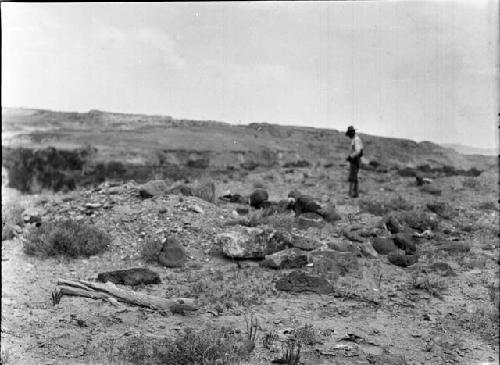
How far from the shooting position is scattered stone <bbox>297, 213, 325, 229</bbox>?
9.58 meters

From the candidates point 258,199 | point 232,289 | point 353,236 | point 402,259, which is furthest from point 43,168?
point 402,259

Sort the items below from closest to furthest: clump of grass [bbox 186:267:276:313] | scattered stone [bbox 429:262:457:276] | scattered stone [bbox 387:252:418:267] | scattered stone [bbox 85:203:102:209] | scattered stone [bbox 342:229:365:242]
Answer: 1. clump of grass [bbox 186:267:276:313]
2. scattered stone [bbox 429:262:457:276]
3. scattered stone [bbox 387:252:418:267]
4. scattered stone [bbox 342:229:365:242]
5. scattered stone [bbox 85:203:102:209]

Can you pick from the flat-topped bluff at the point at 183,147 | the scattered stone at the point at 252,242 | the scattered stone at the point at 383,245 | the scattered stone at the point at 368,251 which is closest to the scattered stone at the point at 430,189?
the scattered stone at the point at 383,245

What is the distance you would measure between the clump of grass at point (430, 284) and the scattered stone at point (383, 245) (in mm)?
1336

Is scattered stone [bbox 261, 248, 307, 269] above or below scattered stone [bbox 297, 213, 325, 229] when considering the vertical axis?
below

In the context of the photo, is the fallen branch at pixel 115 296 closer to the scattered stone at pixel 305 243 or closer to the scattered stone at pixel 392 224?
the scattered stone at pixel 305 243

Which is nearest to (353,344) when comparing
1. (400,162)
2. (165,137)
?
(165,137)

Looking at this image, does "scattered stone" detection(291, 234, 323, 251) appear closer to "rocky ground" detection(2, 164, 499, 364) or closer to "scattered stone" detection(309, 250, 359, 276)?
"rocky ground" detection(2, 164, 499, 364)

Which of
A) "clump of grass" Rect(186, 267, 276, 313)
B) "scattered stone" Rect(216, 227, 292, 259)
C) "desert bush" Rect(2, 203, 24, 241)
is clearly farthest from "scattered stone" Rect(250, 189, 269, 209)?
"desert bush" Rect(2, 203, 24, 241)

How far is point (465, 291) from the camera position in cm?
659

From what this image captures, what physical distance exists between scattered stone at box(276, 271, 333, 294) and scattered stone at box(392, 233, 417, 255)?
8.42 feet

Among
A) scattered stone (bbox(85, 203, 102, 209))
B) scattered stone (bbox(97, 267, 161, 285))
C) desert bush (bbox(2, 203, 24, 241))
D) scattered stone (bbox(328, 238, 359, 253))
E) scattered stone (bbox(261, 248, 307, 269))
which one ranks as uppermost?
scattered stone (bbox(85, 203, 102, 209))

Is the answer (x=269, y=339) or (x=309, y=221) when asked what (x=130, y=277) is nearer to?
(x=269, y=339)

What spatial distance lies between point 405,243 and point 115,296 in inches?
211
